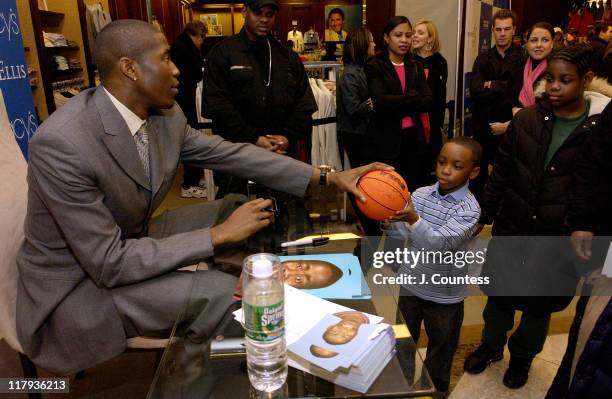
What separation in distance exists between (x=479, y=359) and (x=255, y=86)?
207 centimetres

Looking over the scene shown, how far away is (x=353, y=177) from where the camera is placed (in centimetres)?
197

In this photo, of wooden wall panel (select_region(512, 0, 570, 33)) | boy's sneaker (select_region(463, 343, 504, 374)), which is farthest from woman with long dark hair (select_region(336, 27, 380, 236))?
wooden wall panel (select_region(512, 0, 570, 33))

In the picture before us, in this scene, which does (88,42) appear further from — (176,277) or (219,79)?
(176,277)

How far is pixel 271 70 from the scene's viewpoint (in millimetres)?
3090

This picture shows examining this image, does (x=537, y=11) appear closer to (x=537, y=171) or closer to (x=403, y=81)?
(x=403, y=81)

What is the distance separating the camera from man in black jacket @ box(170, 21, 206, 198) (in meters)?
5.21

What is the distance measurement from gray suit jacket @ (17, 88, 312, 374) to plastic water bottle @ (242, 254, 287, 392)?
0.53m

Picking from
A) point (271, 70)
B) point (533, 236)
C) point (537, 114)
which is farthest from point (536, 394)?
point (271, 70)

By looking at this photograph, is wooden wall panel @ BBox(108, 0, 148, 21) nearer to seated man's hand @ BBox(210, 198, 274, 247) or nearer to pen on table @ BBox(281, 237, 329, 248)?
pen on table @ BBox(281, 237, 329, 248)

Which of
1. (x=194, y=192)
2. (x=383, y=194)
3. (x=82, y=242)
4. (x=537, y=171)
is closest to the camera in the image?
(x=82, y=242)

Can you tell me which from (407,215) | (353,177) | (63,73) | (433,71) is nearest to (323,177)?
(353,177)

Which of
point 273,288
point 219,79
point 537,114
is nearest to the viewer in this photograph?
point 273,288

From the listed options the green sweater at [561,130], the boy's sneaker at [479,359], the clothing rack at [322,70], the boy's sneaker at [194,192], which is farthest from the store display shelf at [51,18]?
the boy's sneaker at [479,359]

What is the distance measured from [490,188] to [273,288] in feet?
5.19
